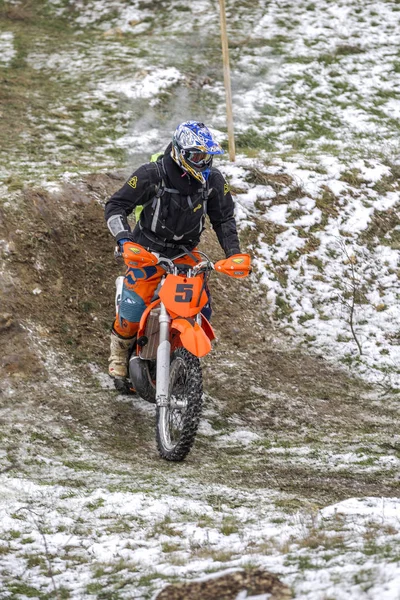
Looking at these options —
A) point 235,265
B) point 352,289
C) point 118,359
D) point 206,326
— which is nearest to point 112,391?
point 118,359

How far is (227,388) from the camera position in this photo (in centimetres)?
860

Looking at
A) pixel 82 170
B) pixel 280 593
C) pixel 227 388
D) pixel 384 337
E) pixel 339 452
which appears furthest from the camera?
pixel 82 170

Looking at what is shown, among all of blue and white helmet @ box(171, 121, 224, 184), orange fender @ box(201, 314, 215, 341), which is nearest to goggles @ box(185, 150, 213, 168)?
blue and white helmet @ box(171, 121, 224, 184)

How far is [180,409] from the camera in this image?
21.6 ft

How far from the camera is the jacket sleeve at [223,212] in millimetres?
7410

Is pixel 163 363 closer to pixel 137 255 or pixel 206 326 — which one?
pixel 206 326

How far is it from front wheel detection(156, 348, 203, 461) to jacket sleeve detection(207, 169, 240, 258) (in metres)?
1.40

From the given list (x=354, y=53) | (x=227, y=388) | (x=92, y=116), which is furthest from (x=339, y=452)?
(x=354, y=53)

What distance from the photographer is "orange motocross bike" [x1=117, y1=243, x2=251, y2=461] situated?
6.38 metres

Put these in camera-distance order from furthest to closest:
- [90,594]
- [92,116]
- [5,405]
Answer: [92,116]
[5,405]
[90,594]

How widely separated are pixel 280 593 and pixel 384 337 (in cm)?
634

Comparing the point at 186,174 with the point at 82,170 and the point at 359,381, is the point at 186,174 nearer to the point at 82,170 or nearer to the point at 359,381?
the point at 359,381

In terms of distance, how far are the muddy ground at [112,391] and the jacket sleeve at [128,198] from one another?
206 cm

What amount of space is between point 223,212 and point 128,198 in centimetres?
104
